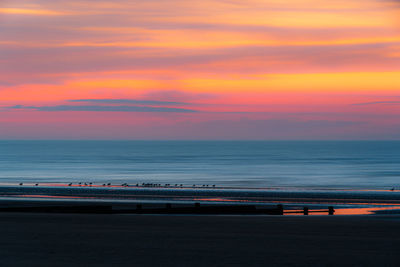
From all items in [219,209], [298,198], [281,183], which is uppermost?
[281,183]

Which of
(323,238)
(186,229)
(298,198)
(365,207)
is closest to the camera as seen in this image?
(323,238)

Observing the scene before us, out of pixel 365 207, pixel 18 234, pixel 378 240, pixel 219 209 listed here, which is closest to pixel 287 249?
pixel 378 240

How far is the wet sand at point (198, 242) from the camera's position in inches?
535

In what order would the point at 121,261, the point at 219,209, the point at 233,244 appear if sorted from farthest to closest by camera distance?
the point at 219,209, the point at 233,244, the point at 121,261

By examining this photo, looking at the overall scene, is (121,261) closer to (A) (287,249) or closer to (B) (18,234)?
(A) (287,249)

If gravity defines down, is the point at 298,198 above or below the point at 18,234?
above

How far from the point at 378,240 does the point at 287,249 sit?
3475 millimetres

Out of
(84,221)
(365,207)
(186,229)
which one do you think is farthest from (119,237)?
(365,207)

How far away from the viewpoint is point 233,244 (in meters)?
16.1

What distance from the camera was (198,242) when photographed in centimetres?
1652

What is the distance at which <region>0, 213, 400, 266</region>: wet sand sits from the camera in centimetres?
1358

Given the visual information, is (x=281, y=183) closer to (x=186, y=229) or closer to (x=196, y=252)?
(x=186, y=229)

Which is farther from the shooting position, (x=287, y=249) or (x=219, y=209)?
(x=219, y=209)

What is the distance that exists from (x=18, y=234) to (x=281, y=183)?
5298 cm
